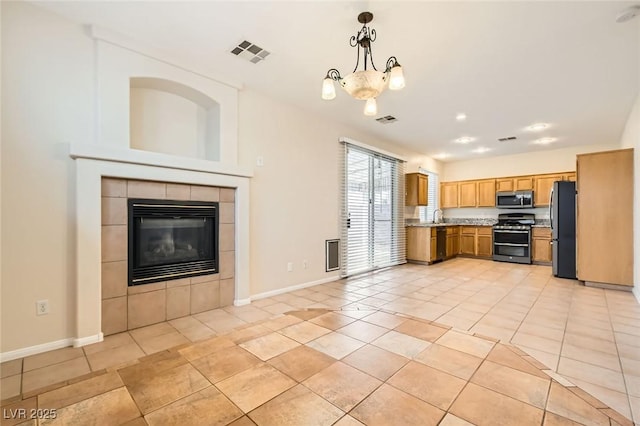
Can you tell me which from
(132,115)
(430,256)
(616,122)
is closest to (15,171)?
(132,115)

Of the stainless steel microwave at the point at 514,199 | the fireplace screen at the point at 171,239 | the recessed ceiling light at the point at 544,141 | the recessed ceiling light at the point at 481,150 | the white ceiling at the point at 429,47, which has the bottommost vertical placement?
the fireplace screen at the point at 171,239

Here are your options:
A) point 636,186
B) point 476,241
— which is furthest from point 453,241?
point 636,186

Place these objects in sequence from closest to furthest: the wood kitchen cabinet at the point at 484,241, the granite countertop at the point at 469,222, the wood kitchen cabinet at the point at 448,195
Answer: the granite countertop at the point at 469,222 → the wood kitchen cabinet at the point at 484,241 → the wood kitchen cabinet at the point at 448,195

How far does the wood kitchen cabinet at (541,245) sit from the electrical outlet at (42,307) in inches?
329

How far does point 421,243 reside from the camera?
21.6 feet

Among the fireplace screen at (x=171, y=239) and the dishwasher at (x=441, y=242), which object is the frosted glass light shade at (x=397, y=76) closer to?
the fireplace screen at (x=171, y=239)

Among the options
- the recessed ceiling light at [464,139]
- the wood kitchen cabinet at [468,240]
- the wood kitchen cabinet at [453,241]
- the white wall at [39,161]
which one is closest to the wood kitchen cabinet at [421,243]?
the wood kitchen cabinet at [453,241]

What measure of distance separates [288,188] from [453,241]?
5.33m

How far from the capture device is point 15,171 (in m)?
2.26

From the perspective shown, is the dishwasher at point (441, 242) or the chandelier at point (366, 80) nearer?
the chandelier at point (366, 80)

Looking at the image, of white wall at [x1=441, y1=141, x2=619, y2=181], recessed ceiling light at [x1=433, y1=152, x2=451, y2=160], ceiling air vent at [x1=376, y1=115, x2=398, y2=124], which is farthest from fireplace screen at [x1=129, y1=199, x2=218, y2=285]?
white wall at [x1=441, y1=141, x2=619, y2=181]

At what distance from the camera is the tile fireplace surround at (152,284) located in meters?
2.66

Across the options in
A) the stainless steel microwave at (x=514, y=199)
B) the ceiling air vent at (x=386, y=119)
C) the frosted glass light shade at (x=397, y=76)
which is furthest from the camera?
the stainless steel microwave at (x=514, y=199)

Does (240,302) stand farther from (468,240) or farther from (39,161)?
(468,240)
